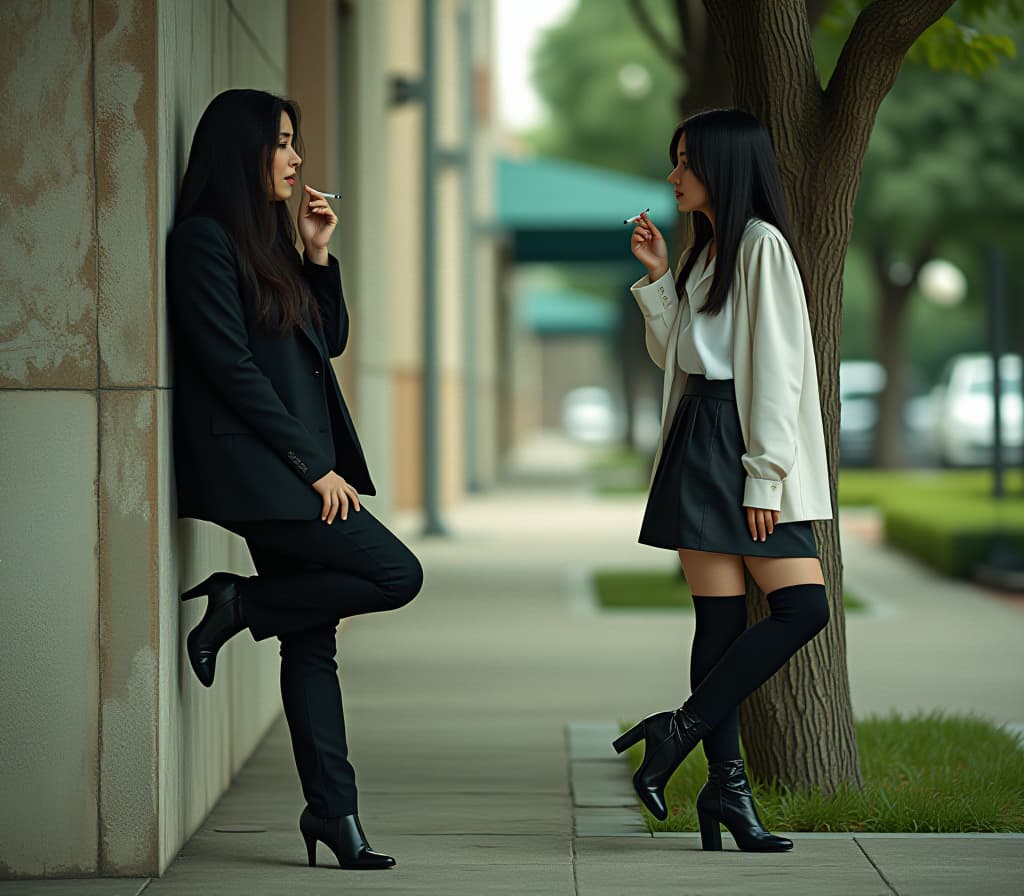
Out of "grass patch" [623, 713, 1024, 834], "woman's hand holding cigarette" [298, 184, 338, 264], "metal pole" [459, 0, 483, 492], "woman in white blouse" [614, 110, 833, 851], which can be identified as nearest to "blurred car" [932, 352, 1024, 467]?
"metal pole" [459, 0, 483, 492]

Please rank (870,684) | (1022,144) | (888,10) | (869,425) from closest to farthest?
(888,10), (870,684), (1022,144), (869,425)

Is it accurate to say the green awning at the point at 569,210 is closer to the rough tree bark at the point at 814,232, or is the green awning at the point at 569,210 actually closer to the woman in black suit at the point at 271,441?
the rough tree bark at the point at 814,232

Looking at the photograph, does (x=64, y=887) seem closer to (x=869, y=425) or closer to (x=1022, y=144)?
(x=1022, y=144)

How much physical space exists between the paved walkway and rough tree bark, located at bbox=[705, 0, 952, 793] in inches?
16.1

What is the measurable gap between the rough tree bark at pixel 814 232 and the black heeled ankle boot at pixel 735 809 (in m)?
0.54

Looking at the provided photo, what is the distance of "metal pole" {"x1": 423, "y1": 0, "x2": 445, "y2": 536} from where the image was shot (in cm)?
1641

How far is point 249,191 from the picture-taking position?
464 centimetres

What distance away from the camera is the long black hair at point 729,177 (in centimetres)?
470

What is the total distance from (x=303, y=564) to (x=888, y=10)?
7.76 ft

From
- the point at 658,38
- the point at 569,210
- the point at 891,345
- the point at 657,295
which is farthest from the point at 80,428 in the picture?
the point at 891,345

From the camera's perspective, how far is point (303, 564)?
15.5 ft

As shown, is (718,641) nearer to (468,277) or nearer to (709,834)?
(709,834)

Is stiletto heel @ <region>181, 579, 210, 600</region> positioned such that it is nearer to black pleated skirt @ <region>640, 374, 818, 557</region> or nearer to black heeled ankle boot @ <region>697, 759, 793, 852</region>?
black pleated skirt @ <region>640, 374, 818, 557</region>

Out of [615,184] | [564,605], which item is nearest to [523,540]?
[564,605]
